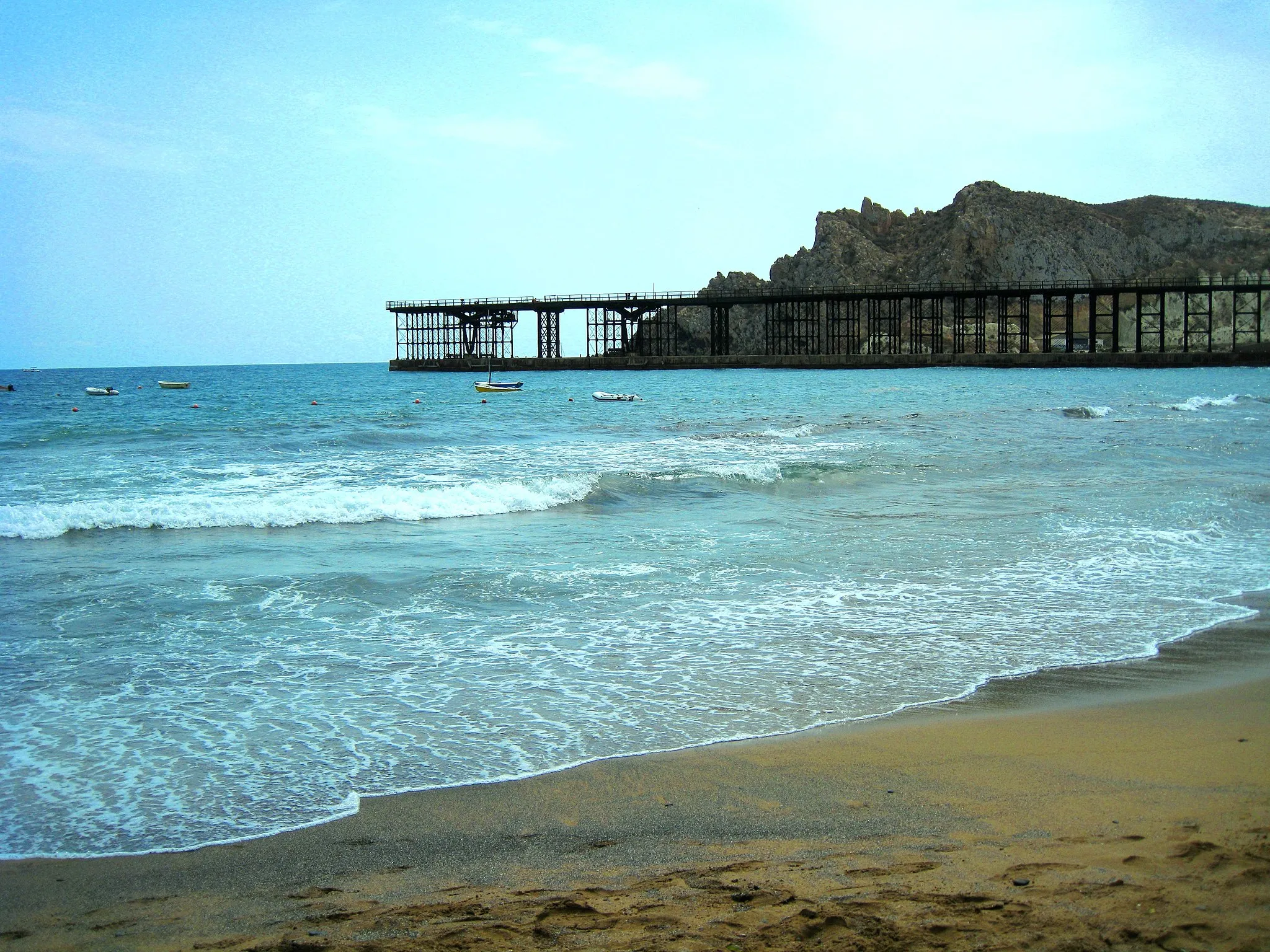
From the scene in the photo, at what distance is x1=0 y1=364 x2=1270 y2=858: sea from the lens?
5.20 metres

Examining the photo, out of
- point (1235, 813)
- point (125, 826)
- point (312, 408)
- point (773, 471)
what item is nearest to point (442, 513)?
point (773, 471)

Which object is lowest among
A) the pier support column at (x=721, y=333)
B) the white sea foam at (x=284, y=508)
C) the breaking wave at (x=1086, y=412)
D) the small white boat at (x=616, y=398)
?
the white sea foam at (x=284, y=508)

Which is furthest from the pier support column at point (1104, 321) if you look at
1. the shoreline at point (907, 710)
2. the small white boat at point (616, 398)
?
the shoreline at point (907, 710)

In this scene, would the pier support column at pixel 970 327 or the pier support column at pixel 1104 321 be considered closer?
the pier support column at pixel 1104 321

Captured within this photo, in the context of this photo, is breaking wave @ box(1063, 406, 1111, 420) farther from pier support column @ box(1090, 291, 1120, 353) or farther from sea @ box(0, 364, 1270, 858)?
pier support column @ box(1090, 291, 1120, 353)

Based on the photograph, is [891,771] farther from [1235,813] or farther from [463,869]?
[463,869]

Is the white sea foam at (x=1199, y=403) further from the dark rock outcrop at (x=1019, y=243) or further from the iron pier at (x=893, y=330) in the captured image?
the dark rock outcrop at (x=1019, y=243)

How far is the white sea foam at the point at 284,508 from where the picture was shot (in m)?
13.1

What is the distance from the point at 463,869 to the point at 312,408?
43878 mm

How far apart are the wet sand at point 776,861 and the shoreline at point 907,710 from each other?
47 millimetres

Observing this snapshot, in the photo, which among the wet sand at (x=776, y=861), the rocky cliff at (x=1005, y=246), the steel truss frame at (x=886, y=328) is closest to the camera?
the wet sand at (x=776, y=861)

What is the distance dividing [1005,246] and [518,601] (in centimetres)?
13114

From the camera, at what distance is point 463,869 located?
151 inches

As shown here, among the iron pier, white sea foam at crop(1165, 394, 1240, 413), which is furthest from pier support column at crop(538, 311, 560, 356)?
white sea foam at crop(1165, 394, 1240, 413)
